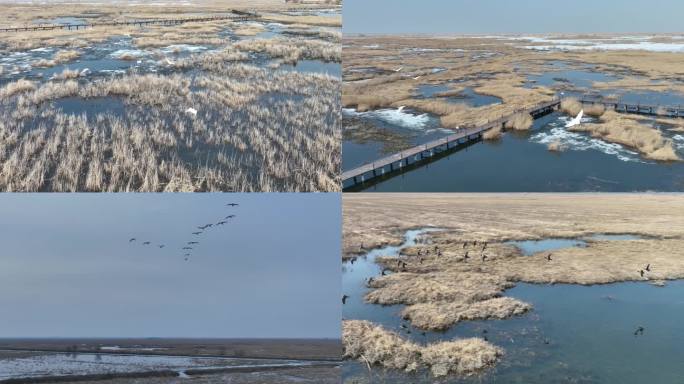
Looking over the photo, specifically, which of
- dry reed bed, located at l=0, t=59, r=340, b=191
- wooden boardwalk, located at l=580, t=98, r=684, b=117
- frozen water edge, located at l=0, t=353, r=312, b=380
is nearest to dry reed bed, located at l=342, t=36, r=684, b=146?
wooden boardwalk, located at l=580, t=98, r=684, b=117

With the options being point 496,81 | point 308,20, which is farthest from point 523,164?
point 308,20

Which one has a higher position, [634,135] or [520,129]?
[520,129]

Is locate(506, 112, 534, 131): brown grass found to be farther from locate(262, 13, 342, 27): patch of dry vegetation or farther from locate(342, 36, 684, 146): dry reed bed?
locate(262, 13, 342, 27): patch of dry vegetation

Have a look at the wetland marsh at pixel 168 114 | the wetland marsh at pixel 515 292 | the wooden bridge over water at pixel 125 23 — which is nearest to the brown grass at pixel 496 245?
the wetland marsh at pixel 515 292

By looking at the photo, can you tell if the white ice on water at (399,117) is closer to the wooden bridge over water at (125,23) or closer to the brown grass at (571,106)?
the brown grass at (571,106)

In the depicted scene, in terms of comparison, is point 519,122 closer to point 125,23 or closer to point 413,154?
point 413,154

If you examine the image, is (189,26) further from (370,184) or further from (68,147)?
(68,147)
